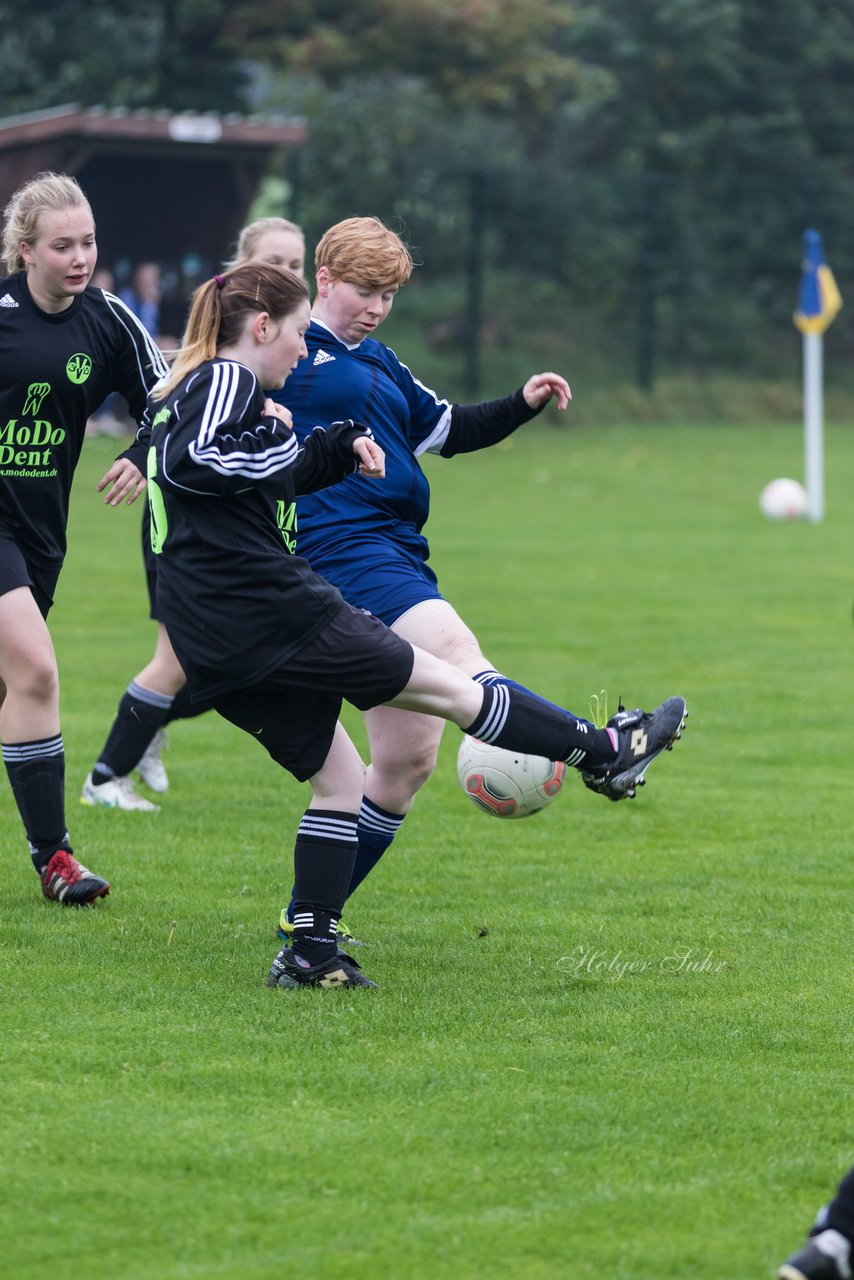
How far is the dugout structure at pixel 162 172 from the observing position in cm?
2422

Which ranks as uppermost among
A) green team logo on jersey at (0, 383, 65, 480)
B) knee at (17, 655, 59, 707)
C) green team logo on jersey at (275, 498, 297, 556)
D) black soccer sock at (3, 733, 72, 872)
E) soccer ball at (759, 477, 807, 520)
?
green team logo on jersey at (275, 498, 297, 556)

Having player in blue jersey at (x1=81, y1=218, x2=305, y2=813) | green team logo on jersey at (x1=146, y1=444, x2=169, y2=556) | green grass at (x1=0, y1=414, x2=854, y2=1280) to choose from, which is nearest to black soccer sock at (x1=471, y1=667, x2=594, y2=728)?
green grass at (x1=0, y1=414, x2=854, y2=1280)

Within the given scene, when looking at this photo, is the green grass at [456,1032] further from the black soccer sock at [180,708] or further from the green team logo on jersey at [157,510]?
the green team logo on jersey at [157,510]

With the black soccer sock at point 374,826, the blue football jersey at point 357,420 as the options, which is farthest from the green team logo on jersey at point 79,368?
the black soccer sock at point 374,826

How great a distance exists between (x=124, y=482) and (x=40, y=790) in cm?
98

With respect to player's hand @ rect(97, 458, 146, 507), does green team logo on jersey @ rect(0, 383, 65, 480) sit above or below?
above

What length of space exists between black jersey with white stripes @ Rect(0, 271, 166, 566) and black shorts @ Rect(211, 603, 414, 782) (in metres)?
1.28

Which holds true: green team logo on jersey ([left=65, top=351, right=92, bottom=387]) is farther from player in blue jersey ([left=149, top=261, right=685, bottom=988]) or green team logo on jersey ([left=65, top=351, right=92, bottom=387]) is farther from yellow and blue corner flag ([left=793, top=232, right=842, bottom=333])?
yellow and blue corner flag ([left=793, top=232, right=842, bottom=333])

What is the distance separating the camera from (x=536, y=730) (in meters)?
4.68

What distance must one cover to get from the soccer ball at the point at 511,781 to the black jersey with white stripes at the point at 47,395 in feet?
4.72

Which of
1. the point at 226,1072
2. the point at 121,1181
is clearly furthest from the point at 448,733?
the point at 121,1181

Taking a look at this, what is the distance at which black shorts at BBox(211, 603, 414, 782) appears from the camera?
14.7 feet

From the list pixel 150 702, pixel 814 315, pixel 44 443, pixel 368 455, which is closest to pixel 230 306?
pixel 368 455

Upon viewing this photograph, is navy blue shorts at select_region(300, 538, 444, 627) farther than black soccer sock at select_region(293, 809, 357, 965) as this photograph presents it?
Yes
